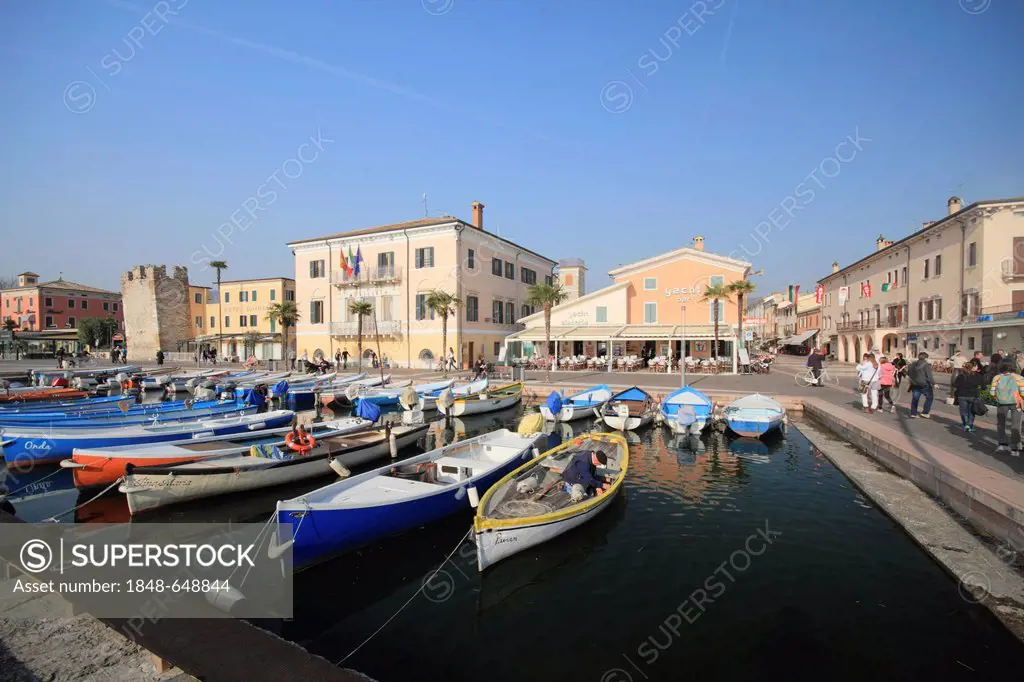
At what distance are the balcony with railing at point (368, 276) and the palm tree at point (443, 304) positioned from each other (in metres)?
4.54

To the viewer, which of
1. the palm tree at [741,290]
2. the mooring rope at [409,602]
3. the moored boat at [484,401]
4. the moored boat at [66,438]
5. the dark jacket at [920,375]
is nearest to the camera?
the mooring rope at [409,602]

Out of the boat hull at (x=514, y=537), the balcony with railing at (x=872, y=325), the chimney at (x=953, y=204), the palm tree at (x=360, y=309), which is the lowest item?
the boat hull at (x=514, y=537)

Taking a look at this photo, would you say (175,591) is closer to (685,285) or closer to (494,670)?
(494,670)

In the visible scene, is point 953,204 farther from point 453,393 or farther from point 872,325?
point 453,393

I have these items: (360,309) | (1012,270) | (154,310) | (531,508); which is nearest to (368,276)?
(360,309)

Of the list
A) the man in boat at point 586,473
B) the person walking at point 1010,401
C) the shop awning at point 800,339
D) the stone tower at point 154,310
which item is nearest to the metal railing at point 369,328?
the stone tower at point 154,310

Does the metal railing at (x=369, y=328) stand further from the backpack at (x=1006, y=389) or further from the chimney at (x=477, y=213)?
the backpack at (x=1006, y=389)

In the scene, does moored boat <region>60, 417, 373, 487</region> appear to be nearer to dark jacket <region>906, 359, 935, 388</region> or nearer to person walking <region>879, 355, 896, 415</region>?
dark jacket <region>906, 359, 935, 388</region>

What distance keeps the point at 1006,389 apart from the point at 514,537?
1033 centimetres

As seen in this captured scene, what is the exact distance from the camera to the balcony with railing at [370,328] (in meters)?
39.8

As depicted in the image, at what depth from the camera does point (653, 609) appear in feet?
22.7

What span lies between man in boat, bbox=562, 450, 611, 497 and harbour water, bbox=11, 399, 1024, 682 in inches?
27.4

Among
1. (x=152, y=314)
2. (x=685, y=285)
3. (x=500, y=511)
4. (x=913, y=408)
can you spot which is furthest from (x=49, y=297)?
(x=913, y=408)

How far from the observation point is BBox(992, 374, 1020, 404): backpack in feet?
32.2
